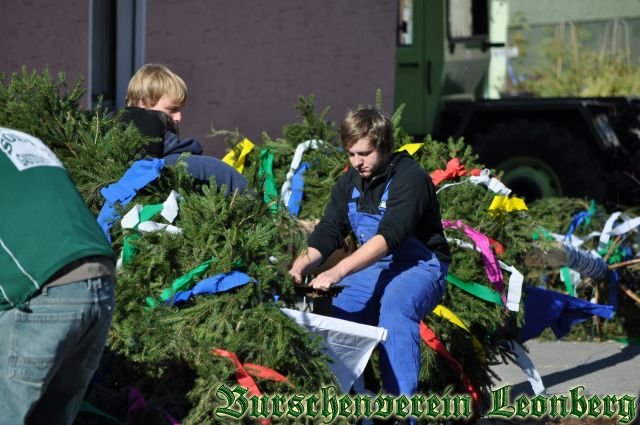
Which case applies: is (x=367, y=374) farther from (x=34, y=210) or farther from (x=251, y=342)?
(x=34, y=210)

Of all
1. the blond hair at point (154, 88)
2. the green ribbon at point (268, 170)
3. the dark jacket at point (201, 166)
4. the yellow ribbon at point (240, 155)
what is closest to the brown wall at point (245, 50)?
the yellow ribbon at point (240, 155)

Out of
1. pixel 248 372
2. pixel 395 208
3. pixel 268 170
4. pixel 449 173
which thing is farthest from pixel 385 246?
pixel 268 170

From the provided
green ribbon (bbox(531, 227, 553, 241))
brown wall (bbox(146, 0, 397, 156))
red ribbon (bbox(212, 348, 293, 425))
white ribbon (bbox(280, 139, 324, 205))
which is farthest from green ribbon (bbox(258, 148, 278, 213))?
brown wall (bbox(146, 0, 397, 156))

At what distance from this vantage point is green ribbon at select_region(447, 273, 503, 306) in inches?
213

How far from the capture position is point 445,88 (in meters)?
11.6

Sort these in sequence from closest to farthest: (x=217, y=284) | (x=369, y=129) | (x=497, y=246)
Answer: (x=217, y=284)
(x=369, y=129)
(x=497, y=246)

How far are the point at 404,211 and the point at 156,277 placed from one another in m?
1.07

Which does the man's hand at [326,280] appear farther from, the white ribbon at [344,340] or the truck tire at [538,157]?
the truck tire at [538,157]

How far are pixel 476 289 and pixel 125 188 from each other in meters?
1.78

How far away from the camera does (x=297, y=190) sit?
6.27m

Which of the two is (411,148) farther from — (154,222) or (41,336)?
(41,336)

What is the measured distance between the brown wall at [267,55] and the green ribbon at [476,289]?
423 centimetres

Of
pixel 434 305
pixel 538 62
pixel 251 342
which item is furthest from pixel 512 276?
pixel 538 62

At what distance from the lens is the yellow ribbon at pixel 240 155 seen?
6.57m
